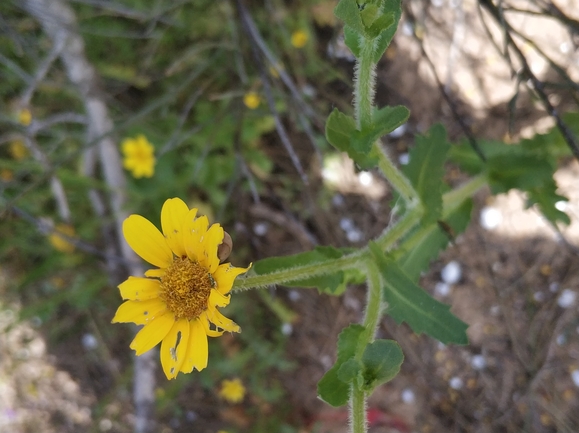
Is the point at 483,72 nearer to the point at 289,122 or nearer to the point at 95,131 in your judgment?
the point at 289,122

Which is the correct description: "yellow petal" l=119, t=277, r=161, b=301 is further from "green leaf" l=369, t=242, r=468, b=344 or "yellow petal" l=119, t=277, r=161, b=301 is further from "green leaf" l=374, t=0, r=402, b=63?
"green leaf" l=374, t=0, r=402, b=63

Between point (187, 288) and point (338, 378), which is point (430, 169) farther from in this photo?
point (187, 288)

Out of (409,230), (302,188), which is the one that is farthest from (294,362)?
Result: (409,230)

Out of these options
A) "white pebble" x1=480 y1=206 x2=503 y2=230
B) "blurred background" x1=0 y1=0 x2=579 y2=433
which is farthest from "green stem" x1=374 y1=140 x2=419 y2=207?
"white pebble" x1=480 y1=206 x2=503 y2=230

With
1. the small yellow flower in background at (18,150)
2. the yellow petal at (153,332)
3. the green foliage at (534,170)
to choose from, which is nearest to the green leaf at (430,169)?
the green foliage at (534,170)

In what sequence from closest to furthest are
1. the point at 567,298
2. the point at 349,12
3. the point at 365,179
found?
the point at 349,12 < the point at 567,298 < the point at 365,179

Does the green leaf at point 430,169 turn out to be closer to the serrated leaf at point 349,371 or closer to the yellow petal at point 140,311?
the serrated leaf at point 349,371

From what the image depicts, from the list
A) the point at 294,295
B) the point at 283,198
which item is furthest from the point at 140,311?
the point at 294,295
